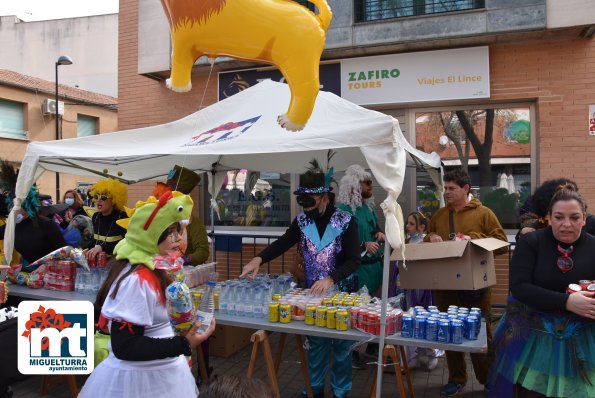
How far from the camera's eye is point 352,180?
498 centimetres

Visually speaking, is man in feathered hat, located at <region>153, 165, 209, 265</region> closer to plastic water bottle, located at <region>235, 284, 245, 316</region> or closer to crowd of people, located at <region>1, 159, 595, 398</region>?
crowd of people, located at <region>1, 159, 595, 398</region>

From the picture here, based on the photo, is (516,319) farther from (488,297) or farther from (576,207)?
(488,297)

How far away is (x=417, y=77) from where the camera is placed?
21.9 ft

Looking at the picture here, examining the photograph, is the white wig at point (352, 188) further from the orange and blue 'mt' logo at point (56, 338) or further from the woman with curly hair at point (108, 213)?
the orange and blue 'mt' logo at point (56, 338)

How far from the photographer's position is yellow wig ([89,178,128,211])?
16.1ft

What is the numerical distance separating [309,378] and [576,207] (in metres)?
2.48

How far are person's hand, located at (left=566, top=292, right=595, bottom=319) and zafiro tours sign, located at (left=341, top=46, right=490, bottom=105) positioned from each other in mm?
4415

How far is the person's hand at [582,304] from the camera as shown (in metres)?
2.53

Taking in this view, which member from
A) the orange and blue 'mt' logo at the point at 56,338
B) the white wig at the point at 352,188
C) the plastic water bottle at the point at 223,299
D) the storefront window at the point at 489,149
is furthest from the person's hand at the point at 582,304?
the storefront window at the point at 489,149

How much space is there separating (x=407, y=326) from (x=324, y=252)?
971mm

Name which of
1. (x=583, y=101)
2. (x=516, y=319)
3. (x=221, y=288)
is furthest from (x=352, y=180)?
(x=583, y=101)

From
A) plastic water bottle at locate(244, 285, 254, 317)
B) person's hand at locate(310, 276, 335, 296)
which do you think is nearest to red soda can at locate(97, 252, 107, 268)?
plastic water bottle at locate(244, 285, 254, 317)

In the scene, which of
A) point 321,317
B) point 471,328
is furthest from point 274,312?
point 471,328

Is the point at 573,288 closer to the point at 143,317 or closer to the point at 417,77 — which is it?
the point at 143,317
